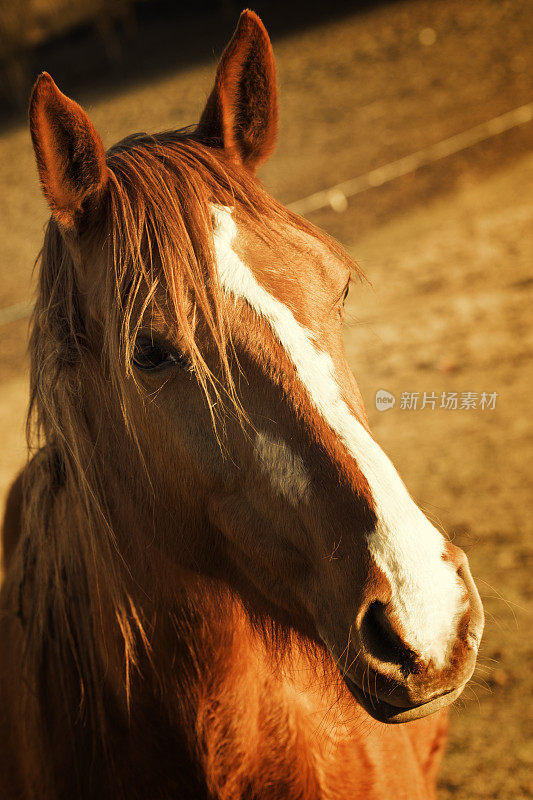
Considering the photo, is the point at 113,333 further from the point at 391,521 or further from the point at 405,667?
the point at 405,667

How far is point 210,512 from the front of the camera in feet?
4.64

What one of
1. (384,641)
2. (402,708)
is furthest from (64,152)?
(402,708)

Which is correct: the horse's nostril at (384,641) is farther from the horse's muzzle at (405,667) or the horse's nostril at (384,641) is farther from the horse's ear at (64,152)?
the horse's ear at (64,152)

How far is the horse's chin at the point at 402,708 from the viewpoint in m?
1.18

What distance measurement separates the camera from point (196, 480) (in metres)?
1.40

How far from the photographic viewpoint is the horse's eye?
4.46 ft

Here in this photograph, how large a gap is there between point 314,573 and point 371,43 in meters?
12.4

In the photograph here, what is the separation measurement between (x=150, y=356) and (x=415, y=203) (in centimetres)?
683

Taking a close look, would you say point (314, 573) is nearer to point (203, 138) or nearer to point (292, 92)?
point (203, 138)

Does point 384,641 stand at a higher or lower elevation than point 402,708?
higher

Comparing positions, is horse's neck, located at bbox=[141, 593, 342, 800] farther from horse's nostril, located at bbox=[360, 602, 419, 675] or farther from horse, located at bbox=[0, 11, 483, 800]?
horse's nostril, located at bbox=[360, 602, 419, 675]

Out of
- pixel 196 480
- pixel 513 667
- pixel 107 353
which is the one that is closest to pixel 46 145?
pixel 107 353

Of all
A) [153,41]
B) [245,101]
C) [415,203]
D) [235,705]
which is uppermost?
[153,41]

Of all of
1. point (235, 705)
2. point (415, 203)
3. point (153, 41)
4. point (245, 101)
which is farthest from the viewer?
point (153, 41)
